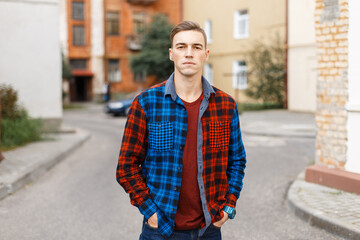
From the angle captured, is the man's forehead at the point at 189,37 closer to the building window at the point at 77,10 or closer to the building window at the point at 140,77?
the building window at the point at 77,10

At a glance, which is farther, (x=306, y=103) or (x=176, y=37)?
(x=306, y=103)

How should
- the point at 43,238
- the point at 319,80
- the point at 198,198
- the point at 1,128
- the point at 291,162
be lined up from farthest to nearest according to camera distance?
the point at 1,128 < the point at 291,162 < the point at 319,80 < the point at 43,238 < the point at 198,198

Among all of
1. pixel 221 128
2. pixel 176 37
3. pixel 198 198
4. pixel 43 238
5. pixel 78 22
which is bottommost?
pixel 43 238

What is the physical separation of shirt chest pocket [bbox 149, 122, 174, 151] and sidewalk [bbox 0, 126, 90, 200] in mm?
4784

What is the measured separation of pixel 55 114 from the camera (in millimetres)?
14352

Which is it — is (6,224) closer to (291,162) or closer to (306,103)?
(291,162)

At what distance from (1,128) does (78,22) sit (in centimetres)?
2683

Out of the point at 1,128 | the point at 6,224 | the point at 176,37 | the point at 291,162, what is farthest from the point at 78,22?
the point at 176,37

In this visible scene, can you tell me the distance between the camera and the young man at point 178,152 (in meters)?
2.48

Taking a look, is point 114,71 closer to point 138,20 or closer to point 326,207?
point 138,20

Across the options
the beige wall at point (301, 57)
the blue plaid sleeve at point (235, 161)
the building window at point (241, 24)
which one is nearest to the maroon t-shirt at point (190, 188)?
the blue plaid sleeve at point (235, 161)

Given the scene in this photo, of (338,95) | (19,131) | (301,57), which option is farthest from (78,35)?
(338,95)

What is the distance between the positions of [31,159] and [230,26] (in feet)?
70.3

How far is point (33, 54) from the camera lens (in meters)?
13.7
